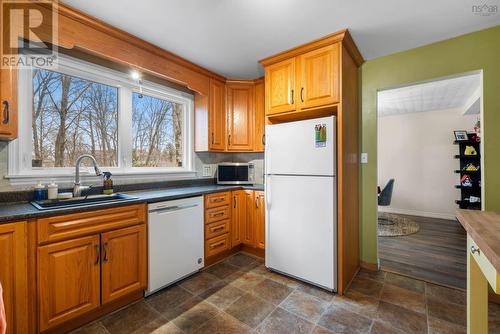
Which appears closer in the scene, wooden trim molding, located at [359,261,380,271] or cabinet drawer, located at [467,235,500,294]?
cabinet drawer, located at [467,235,500,294]

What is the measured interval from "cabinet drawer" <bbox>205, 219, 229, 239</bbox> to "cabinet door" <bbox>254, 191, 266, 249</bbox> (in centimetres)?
37

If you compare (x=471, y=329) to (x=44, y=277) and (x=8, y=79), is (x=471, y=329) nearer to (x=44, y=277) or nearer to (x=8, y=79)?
(x=44, y=277)

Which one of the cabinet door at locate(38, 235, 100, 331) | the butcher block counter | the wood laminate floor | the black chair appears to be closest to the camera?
the butcher block counter

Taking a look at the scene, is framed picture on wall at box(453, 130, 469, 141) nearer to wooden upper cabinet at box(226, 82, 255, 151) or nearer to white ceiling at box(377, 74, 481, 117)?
white ceiling at box(377, 74, 481, 117)

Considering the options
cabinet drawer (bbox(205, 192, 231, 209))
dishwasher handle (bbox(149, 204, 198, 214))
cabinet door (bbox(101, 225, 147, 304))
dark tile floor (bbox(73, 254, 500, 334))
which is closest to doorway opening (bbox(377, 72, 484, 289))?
dark tile floor (bbox(73, 254, 500, 334))

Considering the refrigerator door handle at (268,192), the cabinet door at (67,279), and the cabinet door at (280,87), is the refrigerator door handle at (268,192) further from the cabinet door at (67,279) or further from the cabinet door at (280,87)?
the cabinet door at (67,279)

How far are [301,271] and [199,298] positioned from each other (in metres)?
0.99

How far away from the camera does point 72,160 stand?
2105 mm

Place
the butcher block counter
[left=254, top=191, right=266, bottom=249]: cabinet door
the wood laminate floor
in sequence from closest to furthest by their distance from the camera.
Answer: the butcher block counter → the wood laminate floor → [left=254, top=191, right=266, bottom=249]: cabinet door

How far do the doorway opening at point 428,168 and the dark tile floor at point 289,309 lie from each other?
2.22 ft

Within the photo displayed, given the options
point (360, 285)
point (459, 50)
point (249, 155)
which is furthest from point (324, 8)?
point (360, 285)

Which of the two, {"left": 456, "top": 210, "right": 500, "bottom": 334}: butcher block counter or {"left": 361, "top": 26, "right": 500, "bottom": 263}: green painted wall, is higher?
{"left": 361, "top": 26, "right": 500, "bottom": 263}: green painted wall

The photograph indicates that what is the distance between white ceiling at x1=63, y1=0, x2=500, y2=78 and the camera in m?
1.67

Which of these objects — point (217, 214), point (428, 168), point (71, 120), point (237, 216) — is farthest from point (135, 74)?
point (428, 168)
